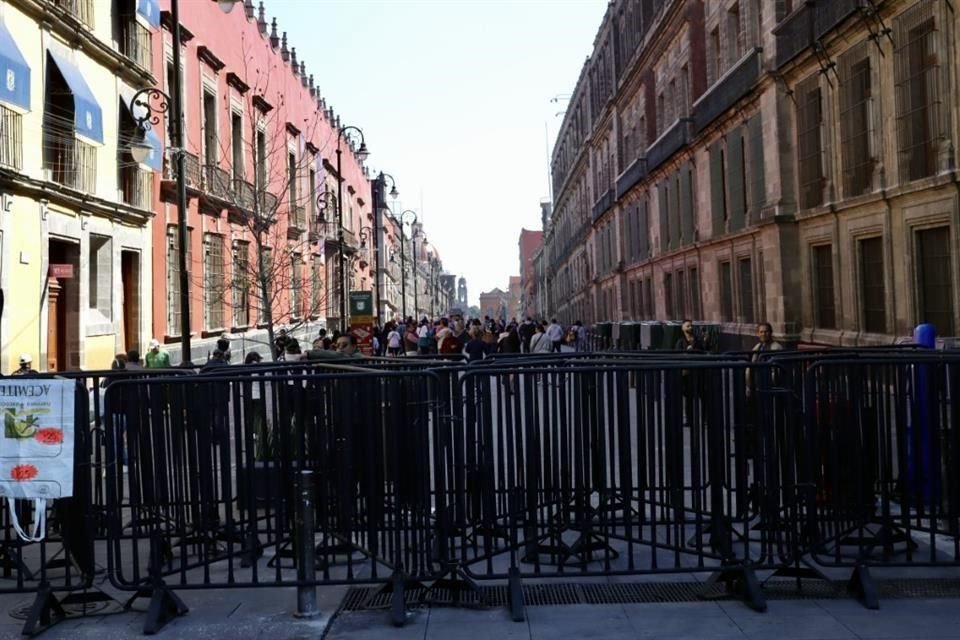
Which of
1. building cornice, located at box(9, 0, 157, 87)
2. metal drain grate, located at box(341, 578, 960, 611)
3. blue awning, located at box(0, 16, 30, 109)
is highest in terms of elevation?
building cornice, located at box(9, 0, 157, 87)

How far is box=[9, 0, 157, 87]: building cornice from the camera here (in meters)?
16.9

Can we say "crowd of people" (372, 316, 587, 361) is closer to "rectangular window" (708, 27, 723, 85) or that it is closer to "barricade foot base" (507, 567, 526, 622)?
"rectangular window" (708, 27, 723, 85)

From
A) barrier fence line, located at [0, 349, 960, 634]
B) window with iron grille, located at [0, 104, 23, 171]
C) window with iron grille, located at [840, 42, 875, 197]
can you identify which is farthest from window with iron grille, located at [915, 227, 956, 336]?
window with iron grille, located at [0, 104, 23, 171]

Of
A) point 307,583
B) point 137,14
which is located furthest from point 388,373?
point 137,14

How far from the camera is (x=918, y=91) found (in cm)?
1380

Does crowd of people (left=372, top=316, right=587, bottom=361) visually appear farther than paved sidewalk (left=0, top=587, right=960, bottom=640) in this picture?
Yes

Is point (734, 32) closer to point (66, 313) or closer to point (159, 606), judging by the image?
point (66, 313)

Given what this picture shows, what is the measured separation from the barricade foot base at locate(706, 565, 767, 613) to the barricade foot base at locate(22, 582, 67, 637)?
4.23 meters

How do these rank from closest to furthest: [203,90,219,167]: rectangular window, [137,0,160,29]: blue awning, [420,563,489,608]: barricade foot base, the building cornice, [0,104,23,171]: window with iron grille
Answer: [420,563,489,608]: barricade foot base < [0,104,23,171]: window with iron grille < the building cornice < [137,0,160,29]: blue awning < [203,90,219,167]: rectangular window

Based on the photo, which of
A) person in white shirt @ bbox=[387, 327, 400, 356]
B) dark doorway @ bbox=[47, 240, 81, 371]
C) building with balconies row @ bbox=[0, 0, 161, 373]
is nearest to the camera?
building with balconies row @ bbox=[0, 0, 161, 373]

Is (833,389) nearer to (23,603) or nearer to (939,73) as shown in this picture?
(23,603)

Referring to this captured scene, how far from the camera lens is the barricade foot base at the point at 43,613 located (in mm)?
6124

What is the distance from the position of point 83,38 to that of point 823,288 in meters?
14.6

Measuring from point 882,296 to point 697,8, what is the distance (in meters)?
13.7
